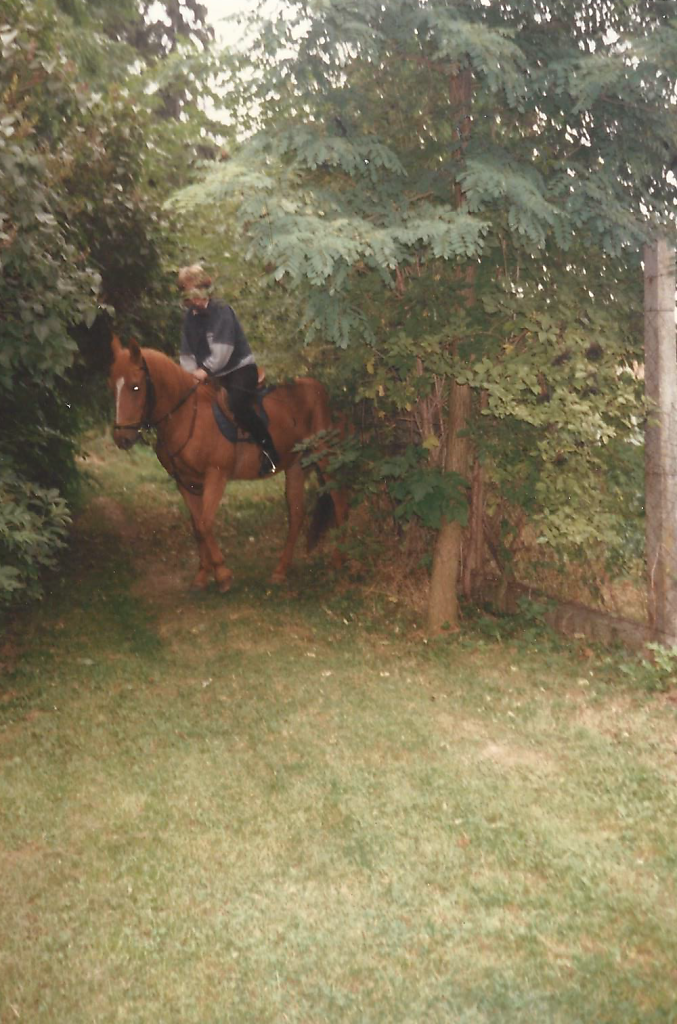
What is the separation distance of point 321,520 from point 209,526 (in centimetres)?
179

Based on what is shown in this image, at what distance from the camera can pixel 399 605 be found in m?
8.55

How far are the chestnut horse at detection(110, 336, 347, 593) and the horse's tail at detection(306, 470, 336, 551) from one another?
0.7 inches

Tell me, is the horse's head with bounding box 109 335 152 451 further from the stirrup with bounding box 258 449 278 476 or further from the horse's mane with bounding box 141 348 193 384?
the stirrup with bounding box 258 449 278 476

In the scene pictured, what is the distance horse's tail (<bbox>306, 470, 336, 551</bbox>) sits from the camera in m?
10.1

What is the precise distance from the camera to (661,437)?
6.36m

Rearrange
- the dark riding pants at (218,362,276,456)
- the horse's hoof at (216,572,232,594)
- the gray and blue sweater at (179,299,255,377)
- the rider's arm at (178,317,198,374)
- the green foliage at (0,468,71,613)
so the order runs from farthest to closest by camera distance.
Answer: the horse's hoof at (216,572,232,594) < the dark riding pants at (218,362,276,456) < the rider's arm at (178,317,198,374) < the gray and blue sweater at (179,299,255,377) < the green foliage at (0,468,71,613)

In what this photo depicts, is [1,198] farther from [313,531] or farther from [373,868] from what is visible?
[313,531]

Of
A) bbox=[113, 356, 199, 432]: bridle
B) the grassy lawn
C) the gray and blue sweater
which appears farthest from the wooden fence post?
bbox=[113, 356, 199, 432]: bridle

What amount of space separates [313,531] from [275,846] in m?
6.00

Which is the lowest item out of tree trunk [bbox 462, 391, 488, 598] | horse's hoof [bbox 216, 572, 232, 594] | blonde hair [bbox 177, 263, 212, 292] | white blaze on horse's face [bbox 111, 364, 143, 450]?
horse's hoof [bbox 216, 572, 232, 594]

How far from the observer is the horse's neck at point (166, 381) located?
786 centimetres

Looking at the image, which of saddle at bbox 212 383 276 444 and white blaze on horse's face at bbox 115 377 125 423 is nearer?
white blaze on horse's face at bbox 115 377 125 423

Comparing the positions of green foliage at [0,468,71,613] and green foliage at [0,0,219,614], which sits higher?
green foliage at [0,0,219,614]

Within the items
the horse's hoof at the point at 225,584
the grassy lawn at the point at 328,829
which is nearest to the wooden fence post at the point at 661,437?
the grassy lawn at the point at 328,829
